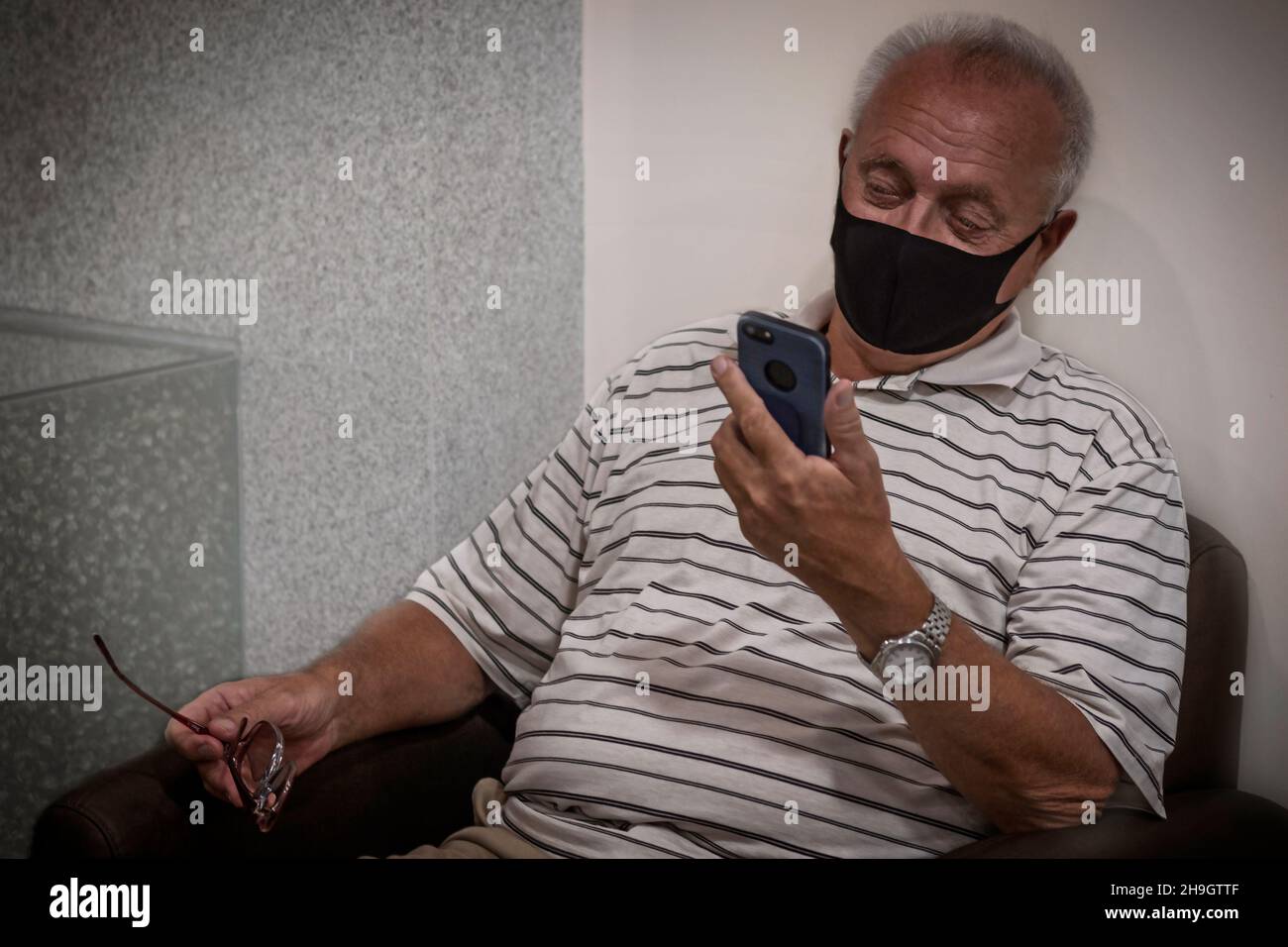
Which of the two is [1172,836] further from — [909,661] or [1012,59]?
[1012,59]

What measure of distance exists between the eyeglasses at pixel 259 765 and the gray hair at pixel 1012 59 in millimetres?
792

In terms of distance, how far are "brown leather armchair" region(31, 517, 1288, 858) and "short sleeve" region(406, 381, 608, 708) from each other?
6 centimetres

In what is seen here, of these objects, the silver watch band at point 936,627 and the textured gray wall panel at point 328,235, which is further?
the textured gray wall panel at point 328,235

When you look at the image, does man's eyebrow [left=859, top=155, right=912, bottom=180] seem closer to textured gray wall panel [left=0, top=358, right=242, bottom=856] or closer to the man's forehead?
the man's forehead

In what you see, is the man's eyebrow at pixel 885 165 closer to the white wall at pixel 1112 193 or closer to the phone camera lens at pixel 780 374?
the white wall at pixel 1112 193

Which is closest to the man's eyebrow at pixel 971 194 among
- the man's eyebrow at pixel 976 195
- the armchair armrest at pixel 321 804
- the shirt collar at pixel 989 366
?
the man's eyebrow at pixel 976 195

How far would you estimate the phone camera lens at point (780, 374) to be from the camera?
2.66 ft

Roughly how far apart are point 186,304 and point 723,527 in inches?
21.5

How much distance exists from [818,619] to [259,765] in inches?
19.6

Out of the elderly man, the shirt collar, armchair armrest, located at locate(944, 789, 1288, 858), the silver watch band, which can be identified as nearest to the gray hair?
the elderly man

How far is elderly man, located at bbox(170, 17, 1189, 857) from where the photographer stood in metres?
0.83

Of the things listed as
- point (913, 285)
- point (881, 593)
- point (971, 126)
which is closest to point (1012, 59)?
point (971, 126)
